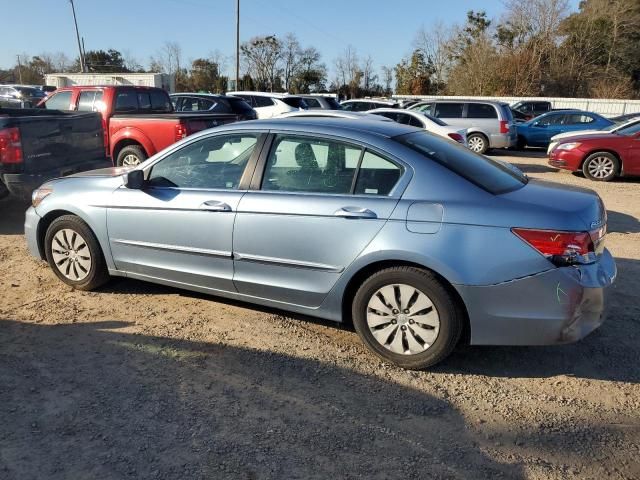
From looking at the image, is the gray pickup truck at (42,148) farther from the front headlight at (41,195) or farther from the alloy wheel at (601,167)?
the alloy wheel at (601,167)

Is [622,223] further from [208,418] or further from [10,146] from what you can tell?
[10,146]

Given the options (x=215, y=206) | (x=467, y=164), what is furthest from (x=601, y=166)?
(x=215, y=206)

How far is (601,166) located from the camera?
460 inches

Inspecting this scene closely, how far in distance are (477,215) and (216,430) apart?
1969 millimetres

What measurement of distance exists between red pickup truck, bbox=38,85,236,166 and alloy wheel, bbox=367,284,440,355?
249 inches

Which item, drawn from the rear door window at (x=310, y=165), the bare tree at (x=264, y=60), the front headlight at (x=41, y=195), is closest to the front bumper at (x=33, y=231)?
the front headlight at (x=41, y=195)

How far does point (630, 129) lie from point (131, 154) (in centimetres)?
1036

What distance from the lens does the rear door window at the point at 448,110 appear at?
16.3 metres

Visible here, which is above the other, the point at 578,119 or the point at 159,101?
the point at 159,101

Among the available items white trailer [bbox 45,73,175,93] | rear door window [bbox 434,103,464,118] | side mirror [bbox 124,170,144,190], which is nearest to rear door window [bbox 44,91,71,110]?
side mirror [bbox 124,170,144,190]

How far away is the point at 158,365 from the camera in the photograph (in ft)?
11.9

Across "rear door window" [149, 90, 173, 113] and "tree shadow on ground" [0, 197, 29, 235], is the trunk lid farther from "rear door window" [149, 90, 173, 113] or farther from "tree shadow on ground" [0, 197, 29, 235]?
"rear door window" [149, 90, 173, 113]

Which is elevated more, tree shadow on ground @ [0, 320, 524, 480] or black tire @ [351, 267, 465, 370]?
black tire @ [351, 267, 465, 370]

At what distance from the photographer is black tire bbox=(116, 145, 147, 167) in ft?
31.0
